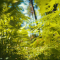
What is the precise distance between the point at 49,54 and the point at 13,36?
48cm

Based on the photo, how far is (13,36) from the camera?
0.43 meters

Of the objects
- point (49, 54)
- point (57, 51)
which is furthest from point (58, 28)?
point (49, 54)

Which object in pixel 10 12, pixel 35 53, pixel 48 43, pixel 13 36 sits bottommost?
pixel 35 53

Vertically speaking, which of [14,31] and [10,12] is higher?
[10,12]

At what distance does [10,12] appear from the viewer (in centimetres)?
33

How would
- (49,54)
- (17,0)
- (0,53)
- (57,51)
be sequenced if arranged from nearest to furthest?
(17,0), (0,53), (57,51), (49,54)

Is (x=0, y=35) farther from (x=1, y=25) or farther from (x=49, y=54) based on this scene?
(x=49, y=54)

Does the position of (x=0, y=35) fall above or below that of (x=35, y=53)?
above

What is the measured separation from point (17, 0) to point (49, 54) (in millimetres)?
642

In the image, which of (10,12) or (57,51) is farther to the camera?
(57,51)

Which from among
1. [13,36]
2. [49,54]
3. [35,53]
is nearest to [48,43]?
[49,54]

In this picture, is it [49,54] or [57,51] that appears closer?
[57,51]

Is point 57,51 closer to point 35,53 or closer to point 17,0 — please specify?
point 35,53

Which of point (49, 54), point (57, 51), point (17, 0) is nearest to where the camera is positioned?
point (17, 0)
